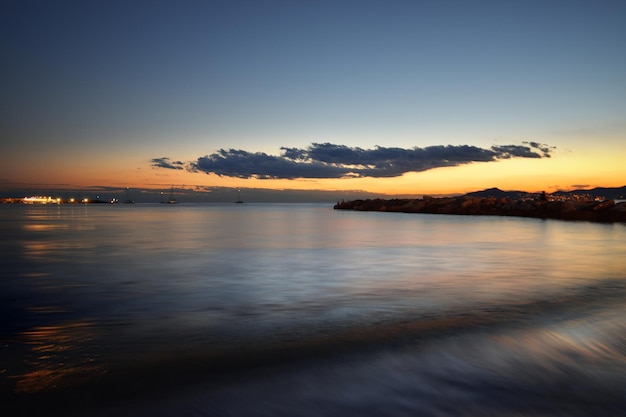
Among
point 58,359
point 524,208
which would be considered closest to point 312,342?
point 58,359

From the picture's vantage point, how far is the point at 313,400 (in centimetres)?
453

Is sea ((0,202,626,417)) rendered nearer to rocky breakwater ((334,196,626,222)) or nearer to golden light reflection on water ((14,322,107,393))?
golden light reflection on water ((14,322,107,393))

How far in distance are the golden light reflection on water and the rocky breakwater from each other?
48747 mm

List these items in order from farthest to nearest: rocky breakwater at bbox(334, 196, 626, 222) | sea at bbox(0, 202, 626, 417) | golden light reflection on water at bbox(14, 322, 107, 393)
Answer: rocky breakwater at bbox(334, 196, 626, 222)
golden light reflection on water at bbox(14, 322, 107, 393)
sea at bbox(0, 202, 626, 417)

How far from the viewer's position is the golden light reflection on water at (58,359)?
187 inches

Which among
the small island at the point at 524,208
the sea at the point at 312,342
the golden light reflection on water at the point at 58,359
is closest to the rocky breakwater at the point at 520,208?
the small island at the point at 524,208

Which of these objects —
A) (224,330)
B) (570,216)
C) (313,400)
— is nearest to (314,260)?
(224,330)

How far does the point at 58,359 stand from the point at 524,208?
2342 inches

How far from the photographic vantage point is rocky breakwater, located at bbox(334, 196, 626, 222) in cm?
4544

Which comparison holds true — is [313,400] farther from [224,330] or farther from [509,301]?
[509,301]

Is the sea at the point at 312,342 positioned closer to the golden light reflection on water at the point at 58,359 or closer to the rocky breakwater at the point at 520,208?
the golden light reflection on water at the point at 58,359

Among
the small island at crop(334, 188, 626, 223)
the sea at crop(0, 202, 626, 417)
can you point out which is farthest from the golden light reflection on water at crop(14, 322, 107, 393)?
the small island at crop(334, 188, 626, 223)

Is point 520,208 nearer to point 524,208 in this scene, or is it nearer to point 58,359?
point 524,208

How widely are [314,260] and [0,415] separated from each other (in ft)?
45.0
